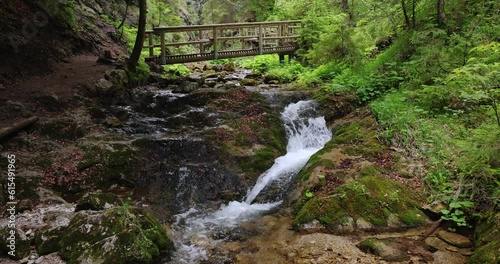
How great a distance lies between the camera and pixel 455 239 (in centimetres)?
543

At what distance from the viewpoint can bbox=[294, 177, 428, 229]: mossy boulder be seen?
6.09 metres

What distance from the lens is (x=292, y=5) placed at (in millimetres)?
23438

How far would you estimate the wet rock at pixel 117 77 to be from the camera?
12.4 meters

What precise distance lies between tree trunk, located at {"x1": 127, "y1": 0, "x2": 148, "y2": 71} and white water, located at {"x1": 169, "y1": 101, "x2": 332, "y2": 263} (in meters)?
6.29

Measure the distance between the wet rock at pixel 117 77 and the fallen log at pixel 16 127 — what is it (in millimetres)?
3766

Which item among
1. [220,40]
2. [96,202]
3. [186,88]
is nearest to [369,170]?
[96,202]

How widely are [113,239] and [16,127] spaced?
201 inches

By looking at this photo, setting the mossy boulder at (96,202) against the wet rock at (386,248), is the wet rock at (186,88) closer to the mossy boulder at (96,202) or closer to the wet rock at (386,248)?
the mossy boulder at (96,202)

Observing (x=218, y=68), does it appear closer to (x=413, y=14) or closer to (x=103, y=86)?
(x=103, y=86)

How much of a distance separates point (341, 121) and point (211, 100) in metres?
4.54

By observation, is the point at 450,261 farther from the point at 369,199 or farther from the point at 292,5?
the point at 292,5

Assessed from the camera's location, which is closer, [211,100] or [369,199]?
[369,199]

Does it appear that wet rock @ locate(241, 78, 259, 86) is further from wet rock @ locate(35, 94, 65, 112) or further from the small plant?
the small plant

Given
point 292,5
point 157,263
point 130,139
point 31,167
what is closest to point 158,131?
point 130,139
